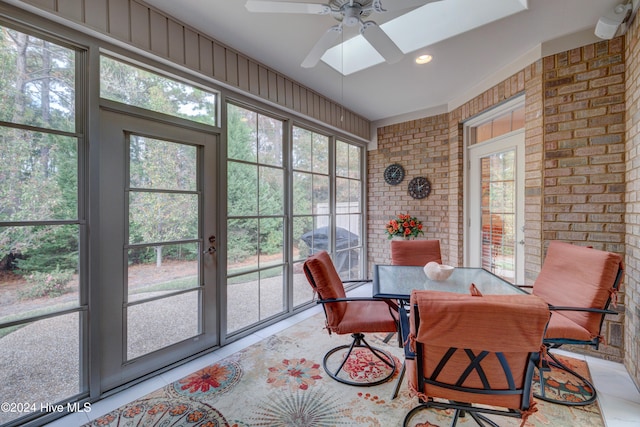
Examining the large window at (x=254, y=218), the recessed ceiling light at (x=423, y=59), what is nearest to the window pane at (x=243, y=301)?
the large window at (x=254, y=218)

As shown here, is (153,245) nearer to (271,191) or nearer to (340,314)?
(271,191)

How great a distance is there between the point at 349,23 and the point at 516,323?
1833 mm

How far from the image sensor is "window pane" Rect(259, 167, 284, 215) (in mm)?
3045

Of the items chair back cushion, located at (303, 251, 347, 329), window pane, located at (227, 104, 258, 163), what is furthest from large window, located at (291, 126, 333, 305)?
chair back cushion, located at (303, 251, 347, 329)

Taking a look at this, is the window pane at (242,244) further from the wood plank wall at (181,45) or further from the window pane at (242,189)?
the wood plank wall at (181,45)

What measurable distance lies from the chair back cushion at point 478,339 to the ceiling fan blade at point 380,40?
1.55 m

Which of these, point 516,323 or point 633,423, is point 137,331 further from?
point 633,423

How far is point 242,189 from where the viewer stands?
285 centimetres

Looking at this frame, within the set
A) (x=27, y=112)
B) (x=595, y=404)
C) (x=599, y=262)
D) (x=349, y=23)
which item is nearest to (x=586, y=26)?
(x=599, y=262)

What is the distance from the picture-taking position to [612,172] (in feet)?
7.45

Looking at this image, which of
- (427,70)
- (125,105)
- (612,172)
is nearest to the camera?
(125,105)

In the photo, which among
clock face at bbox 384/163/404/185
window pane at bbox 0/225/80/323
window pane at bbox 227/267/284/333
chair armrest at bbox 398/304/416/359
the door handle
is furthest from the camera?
clock face at bbox 384/163/404/185

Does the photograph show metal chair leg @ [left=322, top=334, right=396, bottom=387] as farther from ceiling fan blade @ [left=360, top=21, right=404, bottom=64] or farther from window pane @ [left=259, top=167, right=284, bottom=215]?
ceiling fan blade @ [left=360, top=21, right=404, bottom=64]

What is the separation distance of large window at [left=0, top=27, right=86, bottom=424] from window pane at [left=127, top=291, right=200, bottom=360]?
1.03ft
